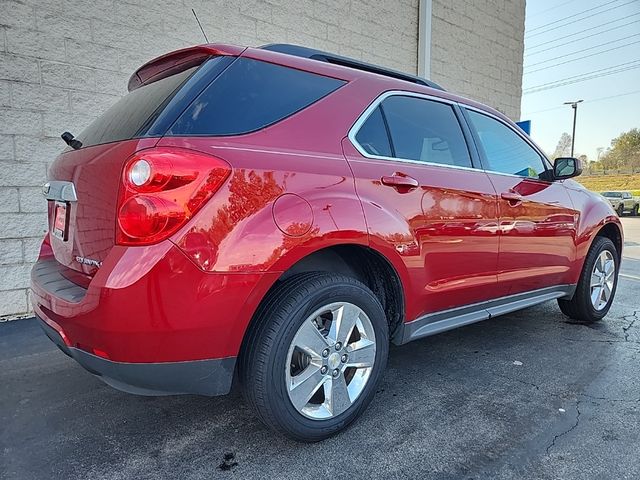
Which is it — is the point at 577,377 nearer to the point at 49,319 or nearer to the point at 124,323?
the point at 124,323

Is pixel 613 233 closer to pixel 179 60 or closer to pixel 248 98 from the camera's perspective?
pixel 248 98

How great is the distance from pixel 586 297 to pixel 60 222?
4005mm

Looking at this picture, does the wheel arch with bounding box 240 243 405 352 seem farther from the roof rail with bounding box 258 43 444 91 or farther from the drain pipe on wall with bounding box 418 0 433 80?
the drain pipe on wall with bounding box 418 0 433 80

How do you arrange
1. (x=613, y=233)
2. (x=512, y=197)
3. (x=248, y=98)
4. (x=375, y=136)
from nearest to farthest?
(x=248, y=98)
(x=375, y=136)
(x=512, y=197)
(x=613, y=233)

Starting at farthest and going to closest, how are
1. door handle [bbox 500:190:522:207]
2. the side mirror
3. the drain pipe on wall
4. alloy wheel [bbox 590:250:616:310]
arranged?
the drain pipe on wall < alloy wheel [bbox 590:250:616:310] < the side mirror < door handle [bbox 500:190:522:207]

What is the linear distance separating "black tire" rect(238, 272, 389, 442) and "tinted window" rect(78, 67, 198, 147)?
2.98ft

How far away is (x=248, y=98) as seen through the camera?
2.00 meters

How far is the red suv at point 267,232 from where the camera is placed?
1.69m

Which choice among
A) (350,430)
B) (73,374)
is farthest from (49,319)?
(350,430)

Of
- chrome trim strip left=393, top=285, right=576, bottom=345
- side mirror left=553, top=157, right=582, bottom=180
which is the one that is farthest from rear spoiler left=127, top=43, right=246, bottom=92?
side mirror left=553, top=157, right=582, bottom=180

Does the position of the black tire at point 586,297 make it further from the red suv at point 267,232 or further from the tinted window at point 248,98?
the tinted window at point 248,98

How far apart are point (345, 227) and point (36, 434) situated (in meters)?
1.81

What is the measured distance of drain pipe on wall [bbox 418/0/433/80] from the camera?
738 centimetres

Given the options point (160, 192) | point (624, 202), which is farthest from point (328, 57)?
point (624, 202)
